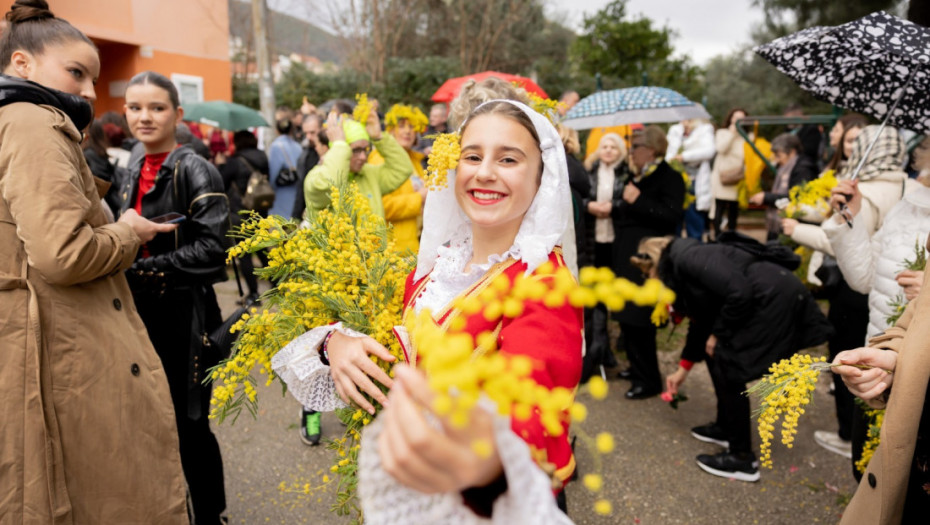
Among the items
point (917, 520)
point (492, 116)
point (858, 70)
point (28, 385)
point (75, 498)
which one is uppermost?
point (858, 70)

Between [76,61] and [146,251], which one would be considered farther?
[146,251]

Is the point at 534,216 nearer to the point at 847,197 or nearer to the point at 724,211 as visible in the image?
the point at 847,197

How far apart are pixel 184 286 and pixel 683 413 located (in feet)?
13.3

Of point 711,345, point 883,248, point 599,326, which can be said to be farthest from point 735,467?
point 599,326

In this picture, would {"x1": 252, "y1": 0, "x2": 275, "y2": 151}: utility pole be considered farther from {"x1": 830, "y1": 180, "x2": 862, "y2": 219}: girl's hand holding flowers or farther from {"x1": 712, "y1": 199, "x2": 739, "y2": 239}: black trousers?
{"x1": 830, "y1": 180, "x2": 862, "y2": 219}: girl's hand holding flowers

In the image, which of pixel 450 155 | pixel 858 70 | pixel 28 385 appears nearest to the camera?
pixel 450 155

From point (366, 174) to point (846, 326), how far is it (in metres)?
3.59

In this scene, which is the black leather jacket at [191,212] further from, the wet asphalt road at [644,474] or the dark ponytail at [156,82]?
the wet asphalt road at [644,474]

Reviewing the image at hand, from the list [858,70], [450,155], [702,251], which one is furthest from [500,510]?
[858,70]

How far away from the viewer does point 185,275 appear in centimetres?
281

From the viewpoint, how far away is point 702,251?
3.92 m

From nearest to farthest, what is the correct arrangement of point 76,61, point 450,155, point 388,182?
point 450,155 → point 76,61 → point 388,182

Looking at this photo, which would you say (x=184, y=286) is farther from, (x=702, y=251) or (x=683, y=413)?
(x=683, y=413)

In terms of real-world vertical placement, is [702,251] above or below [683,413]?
above
